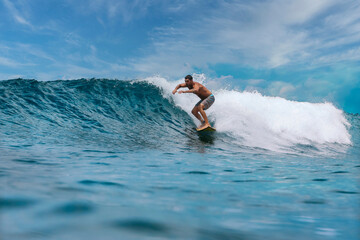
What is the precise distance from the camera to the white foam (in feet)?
31.9

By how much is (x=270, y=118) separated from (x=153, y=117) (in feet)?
16.5

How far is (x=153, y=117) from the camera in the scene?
10.8 m

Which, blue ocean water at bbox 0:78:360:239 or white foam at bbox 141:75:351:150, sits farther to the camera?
white foam at bbox 141:75:351:150

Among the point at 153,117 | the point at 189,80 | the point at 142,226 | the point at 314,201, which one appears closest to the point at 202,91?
the point at 189,80

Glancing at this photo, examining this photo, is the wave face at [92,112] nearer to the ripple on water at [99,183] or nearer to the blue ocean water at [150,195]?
the blue ocean water at [150,195]

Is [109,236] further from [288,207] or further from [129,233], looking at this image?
Result: [288,207]

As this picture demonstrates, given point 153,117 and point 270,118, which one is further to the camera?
point 270,118

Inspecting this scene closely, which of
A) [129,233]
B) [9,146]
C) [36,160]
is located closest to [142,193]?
[129,233]

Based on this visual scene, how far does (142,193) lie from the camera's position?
2273 millimetres

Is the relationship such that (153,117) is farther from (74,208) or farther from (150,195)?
(74,208)

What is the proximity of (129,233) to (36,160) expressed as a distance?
112 inches

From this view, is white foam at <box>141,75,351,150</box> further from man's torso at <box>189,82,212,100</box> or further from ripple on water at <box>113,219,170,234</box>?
ripple on water at <box>113,219,170,234</box>

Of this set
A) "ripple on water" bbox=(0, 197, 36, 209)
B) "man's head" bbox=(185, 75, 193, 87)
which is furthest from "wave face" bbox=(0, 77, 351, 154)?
"ripple on water" bbox=(0, 197, 36, 209)

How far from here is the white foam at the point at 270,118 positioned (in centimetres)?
→ 971
